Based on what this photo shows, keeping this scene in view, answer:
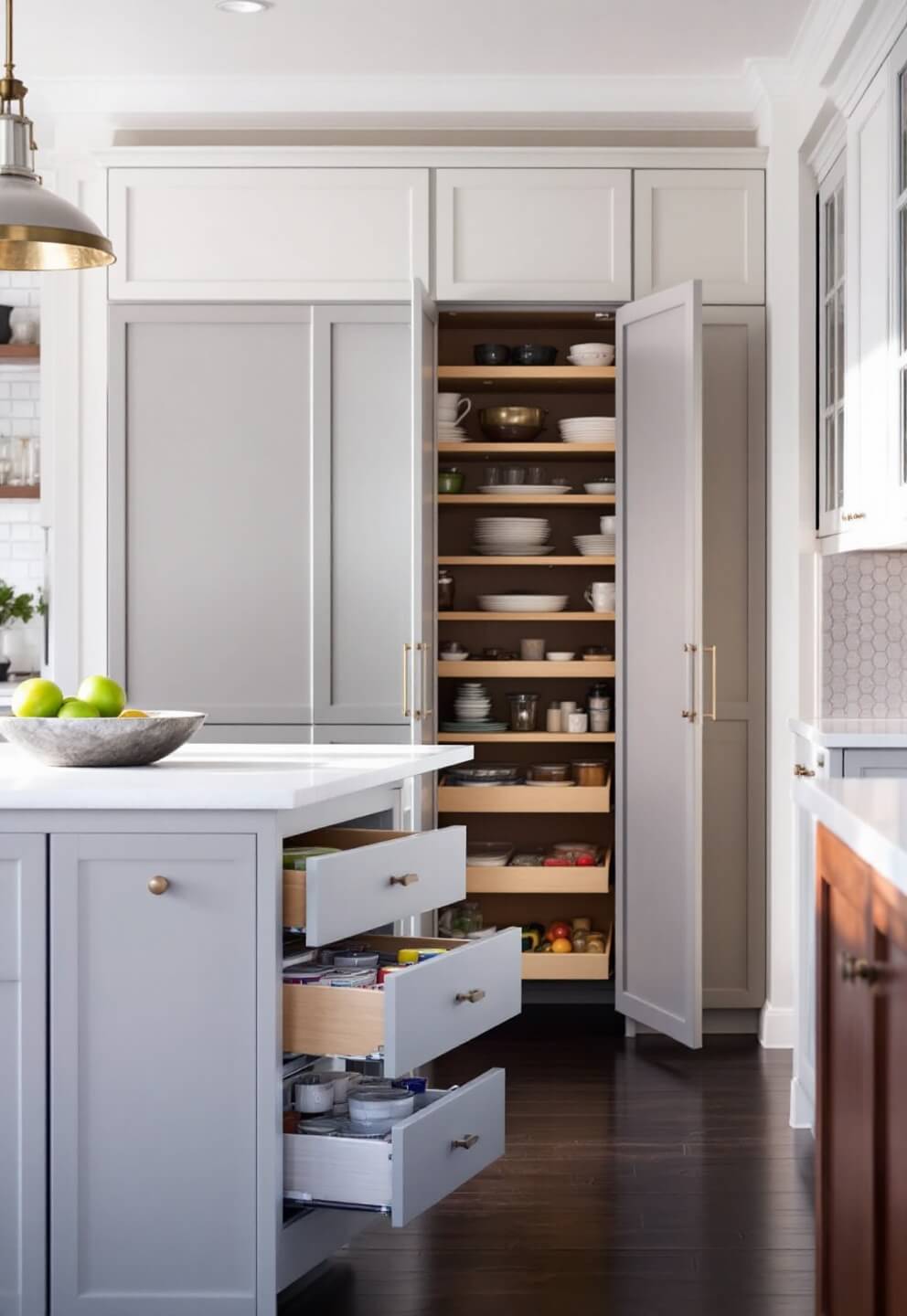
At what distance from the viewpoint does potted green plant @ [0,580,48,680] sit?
4.92 m

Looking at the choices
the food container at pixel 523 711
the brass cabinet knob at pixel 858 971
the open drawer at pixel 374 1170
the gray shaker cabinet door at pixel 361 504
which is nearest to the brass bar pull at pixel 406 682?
the gray shaker cabinet door at pixel 361 504

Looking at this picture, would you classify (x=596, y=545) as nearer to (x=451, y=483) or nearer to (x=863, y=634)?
(x=451, y=483)

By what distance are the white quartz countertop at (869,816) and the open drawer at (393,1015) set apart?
2.22ft

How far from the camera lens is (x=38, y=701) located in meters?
2.52

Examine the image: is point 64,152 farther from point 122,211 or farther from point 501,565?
point 501,565

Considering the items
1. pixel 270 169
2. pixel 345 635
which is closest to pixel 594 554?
pixel 345 635

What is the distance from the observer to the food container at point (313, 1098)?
92.3 inches

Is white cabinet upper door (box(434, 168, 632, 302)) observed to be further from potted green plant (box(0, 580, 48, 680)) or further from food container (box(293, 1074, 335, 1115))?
food container (box(293, 1074, 335, 1115))

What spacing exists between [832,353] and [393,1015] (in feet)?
8.12

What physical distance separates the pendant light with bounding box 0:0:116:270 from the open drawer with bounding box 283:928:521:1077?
1383 millimetres

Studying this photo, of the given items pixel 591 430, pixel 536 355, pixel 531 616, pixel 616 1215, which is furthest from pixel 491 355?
pixel 616 1215

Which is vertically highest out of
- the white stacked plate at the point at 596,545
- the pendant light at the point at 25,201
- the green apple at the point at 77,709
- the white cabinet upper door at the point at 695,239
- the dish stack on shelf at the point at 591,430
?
the white cabinet upper door at the point at 695,239

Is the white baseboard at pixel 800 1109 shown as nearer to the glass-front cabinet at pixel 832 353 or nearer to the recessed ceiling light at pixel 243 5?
the glass-front cabinet at pixel 832 353

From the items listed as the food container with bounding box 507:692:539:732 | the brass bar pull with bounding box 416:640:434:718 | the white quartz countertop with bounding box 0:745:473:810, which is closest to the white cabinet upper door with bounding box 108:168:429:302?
the brass bar pull with bounding box 416:640:434:718
